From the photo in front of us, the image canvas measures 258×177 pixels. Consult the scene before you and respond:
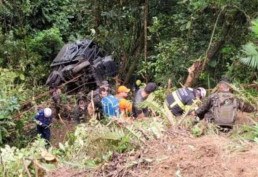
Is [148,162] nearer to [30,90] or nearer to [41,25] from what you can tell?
[30,90]

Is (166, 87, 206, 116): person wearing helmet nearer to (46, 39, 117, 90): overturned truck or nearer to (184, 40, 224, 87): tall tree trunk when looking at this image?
(184, 40, 224, 87): tall tree trunk

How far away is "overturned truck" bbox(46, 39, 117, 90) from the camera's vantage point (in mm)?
15211

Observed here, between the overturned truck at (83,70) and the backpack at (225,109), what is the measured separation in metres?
7.49

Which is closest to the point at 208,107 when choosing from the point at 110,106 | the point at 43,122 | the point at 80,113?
the point at 110,106

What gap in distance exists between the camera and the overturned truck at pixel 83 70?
15211mm

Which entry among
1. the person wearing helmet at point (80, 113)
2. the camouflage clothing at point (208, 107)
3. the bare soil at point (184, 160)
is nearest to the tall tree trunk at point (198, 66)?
the person wearing helmet at point (80, 113)

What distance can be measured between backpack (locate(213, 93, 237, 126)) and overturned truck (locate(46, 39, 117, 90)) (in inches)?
295

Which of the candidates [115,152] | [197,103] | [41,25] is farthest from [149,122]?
[41,25]

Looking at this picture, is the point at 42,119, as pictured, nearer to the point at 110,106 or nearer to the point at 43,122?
the point at 43,122

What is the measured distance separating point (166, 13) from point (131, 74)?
2037 millimetres

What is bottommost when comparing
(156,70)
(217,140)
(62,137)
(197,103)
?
(62,137)

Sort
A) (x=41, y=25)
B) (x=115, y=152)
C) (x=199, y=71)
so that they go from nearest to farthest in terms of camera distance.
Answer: (x=115, y=152), (x=199, y=71), (x=41, y=25)

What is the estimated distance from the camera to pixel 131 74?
49.5ft

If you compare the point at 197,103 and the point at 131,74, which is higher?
the point at 197,103
